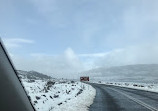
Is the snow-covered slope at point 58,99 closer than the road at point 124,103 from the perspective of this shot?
Yes

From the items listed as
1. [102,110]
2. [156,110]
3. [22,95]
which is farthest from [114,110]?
[22,95]

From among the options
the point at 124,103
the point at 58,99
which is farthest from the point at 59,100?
the point at 124,103

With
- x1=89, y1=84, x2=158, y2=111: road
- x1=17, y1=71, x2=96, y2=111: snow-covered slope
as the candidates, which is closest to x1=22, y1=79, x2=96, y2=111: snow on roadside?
x1=17, y1=71, x2=96, y2=111: snow-covered slope

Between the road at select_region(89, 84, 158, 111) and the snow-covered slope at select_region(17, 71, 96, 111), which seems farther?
the road at select_region(89, 84, 158, 111)

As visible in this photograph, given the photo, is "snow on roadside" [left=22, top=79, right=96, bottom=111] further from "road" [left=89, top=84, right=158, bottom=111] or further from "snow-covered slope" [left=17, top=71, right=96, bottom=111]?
"road" [left=89, top=84, right=158, bottom=111]

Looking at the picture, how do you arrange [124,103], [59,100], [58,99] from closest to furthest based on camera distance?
1. [124,103]
2. [59,100]
3. [58,99]

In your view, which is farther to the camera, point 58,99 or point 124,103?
point 58,99

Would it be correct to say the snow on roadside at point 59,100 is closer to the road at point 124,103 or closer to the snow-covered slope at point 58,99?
the snow-covered slope at point 58,99

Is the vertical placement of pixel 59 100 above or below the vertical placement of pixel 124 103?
above

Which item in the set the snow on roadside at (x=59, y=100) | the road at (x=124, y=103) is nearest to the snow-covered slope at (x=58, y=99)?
the snow on roadside at (x=59, y=100)

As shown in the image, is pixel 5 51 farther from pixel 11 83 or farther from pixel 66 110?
pixel 66 110

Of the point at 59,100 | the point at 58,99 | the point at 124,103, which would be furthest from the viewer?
the point at 58,99

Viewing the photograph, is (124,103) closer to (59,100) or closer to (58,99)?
(59,100)

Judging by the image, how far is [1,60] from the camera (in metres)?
1.75
